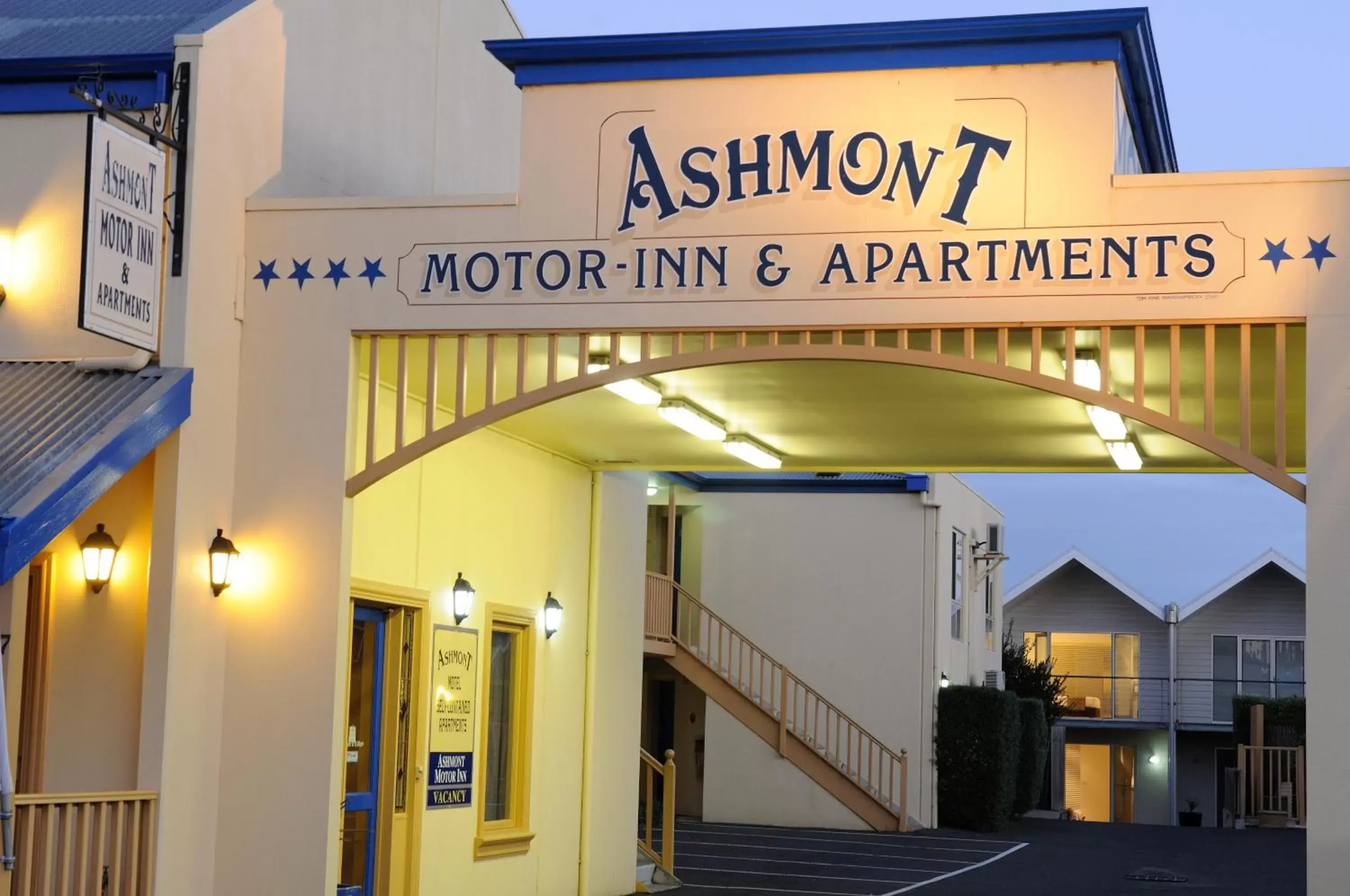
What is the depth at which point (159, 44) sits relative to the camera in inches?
429

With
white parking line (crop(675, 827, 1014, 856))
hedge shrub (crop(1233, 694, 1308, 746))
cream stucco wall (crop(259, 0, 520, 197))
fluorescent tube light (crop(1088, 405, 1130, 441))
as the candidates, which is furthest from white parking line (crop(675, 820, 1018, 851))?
fluorescent tube light (crop(1088, 405, 1130, 441))

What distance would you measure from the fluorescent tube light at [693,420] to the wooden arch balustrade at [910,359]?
108cm

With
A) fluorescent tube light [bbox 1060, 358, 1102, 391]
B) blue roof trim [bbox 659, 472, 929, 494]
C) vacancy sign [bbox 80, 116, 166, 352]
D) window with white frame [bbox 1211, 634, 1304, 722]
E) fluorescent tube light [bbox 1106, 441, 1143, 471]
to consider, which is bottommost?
window with white frame [bbox 1211, 634, 1304, 722]

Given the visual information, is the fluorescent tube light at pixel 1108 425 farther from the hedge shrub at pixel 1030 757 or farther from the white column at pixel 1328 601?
the hedge shrub at pixel 1030 757

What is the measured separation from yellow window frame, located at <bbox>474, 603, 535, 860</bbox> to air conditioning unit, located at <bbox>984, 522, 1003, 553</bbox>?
16954 millimetres

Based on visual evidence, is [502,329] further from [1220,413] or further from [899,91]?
[1220,413]

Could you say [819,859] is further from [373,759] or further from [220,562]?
[220,562]

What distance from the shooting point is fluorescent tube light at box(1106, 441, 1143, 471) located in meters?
12.9

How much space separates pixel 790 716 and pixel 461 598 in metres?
14.0

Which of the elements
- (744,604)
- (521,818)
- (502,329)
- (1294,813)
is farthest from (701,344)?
(1294,813)

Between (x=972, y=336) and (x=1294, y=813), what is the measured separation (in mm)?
23092

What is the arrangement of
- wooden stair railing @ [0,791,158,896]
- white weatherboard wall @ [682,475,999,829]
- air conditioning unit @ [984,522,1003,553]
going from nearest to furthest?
wooden stair railing @ [0,791,158,896]
white weatherboard wall @ [682,475,999,829]
air conditioning unit @ [984,522,1003,553]

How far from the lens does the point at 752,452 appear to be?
14547 mm

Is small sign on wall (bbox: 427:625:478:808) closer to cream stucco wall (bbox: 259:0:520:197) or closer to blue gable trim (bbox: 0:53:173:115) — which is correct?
cream stucco wall (bbox: 259:0:520:197)
